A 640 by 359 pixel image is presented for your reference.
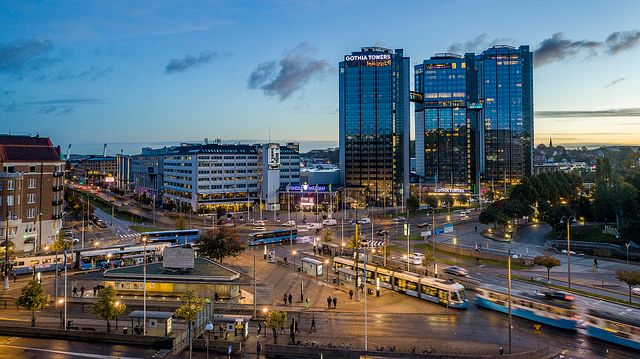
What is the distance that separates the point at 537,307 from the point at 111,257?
56.9 m

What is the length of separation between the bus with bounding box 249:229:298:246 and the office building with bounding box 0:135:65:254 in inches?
1429

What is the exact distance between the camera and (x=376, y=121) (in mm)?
182125

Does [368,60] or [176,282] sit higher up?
[368,60]

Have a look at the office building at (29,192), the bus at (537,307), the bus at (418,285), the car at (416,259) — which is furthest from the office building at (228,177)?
the bus at (537,307)

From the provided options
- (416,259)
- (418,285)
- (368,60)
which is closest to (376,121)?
(368,60)

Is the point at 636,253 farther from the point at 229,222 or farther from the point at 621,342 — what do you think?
the point at 229,222

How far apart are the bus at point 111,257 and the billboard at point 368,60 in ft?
414

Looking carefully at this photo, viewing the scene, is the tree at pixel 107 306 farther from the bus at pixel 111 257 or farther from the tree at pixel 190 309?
the bus at pixel 111 257

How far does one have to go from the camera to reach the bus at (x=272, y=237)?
88113 millimetres

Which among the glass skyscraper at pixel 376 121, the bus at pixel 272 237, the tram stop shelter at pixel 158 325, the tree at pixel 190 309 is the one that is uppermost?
the glass skyscraper at pixel 376 121

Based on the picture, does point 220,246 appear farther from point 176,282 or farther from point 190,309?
point 190,309

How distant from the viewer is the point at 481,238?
94938 mm

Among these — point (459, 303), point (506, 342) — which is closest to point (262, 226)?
point (459, 303)

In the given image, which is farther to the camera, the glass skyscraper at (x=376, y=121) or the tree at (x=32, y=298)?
the glass skyscraper at (x=376, y=121)
